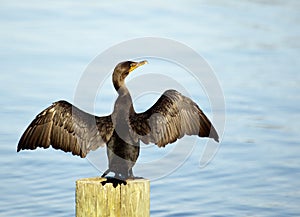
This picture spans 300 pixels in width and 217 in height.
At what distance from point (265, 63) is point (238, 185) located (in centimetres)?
605

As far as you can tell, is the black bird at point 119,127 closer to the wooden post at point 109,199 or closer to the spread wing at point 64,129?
the spread wing at point 64,129

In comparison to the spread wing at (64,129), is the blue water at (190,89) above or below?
above

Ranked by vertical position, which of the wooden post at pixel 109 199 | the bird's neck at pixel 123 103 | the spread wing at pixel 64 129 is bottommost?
the wooden post at pixel 109 199

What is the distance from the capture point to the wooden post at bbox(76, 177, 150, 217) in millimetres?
6824

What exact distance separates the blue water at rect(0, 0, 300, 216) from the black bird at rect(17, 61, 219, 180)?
97.0 inches

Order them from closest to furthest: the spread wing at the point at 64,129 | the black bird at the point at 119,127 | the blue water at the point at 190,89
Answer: the black bird at the point at 119,127
the spread wing at the point at 64,129
the blue water at the point at 190,89

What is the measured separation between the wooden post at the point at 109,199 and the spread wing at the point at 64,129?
40.6 inches

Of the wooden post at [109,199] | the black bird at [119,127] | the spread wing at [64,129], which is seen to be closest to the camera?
the wooden post at [109,199]

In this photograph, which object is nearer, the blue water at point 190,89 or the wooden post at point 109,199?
the wooden post at point 109,199

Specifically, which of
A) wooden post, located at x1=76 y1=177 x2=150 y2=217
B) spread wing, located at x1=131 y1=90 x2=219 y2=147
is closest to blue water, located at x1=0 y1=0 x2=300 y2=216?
spread wing, located at x1=131 y1=90 x2=219 y2=147

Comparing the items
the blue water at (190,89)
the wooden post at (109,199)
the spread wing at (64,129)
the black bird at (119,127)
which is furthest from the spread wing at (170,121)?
the blue water at (190,89)

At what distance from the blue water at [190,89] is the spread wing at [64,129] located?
2.50 metres

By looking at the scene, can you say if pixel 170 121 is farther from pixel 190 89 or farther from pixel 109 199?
pixel 190 89

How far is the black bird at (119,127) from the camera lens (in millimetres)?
7777
